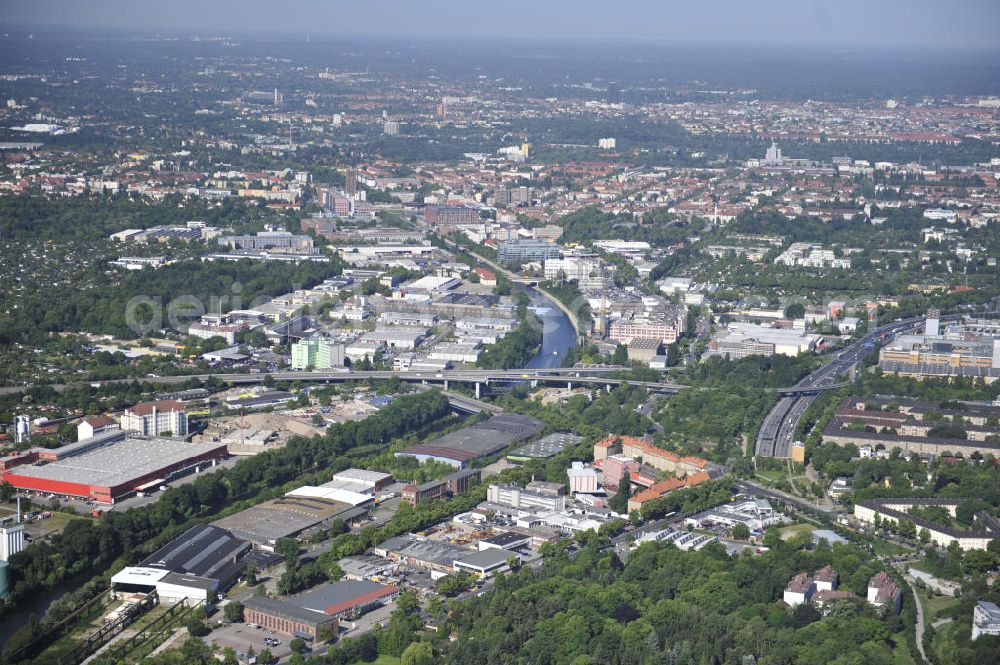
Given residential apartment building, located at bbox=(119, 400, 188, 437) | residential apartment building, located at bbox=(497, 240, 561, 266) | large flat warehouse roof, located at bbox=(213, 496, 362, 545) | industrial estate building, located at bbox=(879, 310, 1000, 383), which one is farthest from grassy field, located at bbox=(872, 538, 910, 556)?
residential apartment building, located at bbox=(497, 240, 561, 266)

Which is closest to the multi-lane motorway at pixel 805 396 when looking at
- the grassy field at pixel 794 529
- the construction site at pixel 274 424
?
the grassy field at pixel 794 529

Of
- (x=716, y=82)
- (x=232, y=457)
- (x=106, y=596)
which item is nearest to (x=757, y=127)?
(x=716, y=82)

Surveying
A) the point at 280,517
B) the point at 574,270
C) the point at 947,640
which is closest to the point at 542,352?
the point at 574,270

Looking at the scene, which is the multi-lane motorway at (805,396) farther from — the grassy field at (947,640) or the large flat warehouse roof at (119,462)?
the large flat warehouse roof at (119,462)

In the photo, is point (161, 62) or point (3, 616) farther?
point (161, 62)

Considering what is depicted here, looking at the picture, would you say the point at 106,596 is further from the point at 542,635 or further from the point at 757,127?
the point at 757,127

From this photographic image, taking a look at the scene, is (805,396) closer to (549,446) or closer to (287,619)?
(549,446)

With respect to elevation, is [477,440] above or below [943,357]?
below
